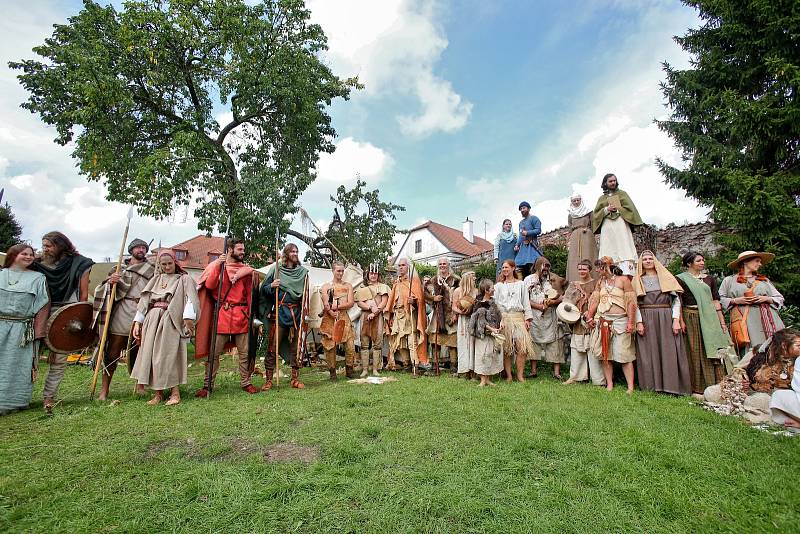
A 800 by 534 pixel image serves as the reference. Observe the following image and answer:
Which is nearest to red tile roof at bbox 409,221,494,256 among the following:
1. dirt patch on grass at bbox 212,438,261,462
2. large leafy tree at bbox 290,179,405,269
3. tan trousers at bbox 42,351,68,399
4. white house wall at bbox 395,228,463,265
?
white house wall at bbox 395,228,463,265

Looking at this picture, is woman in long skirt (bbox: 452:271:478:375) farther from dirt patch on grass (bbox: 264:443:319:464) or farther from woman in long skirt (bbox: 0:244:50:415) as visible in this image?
woman in long skirt (bbox: 0:244:50:415)

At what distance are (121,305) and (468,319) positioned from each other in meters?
5.30

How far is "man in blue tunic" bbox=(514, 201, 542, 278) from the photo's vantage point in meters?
8.05

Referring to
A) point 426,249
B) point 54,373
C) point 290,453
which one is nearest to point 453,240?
point 426,249

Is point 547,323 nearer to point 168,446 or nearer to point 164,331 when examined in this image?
point 168,446

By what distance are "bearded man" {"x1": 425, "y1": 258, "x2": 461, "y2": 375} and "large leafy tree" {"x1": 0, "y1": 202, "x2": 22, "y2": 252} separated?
2271 cm

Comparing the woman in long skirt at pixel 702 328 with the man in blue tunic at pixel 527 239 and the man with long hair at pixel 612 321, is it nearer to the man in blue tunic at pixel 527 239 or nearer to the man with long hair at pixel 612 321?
the man with long hair at pixel 612 321

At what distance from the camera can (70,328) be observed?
4.94 metres

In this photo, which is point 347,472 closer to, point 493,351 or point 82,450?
point 82,450

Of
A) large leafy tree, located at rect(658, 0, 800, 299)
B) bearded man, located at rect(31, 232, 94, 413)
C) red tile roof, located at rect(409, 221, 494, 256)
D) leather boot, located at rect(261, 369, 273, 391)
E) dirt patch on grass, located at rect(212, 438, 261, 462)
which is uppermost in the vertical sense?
red tile roof, located at rect(409, 221, 494, 256)

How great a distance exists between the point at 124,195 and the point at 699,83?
56.2ft

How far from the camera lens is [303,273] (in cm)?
657

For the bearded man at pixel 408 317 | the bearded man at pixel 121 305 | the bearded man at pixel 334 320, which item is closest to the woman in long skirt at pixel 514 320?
the bearded man at pixel 408 317

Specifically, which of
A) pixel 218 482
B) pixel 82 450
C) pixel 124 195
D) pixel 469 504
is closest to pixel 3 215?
pixel 124 195
